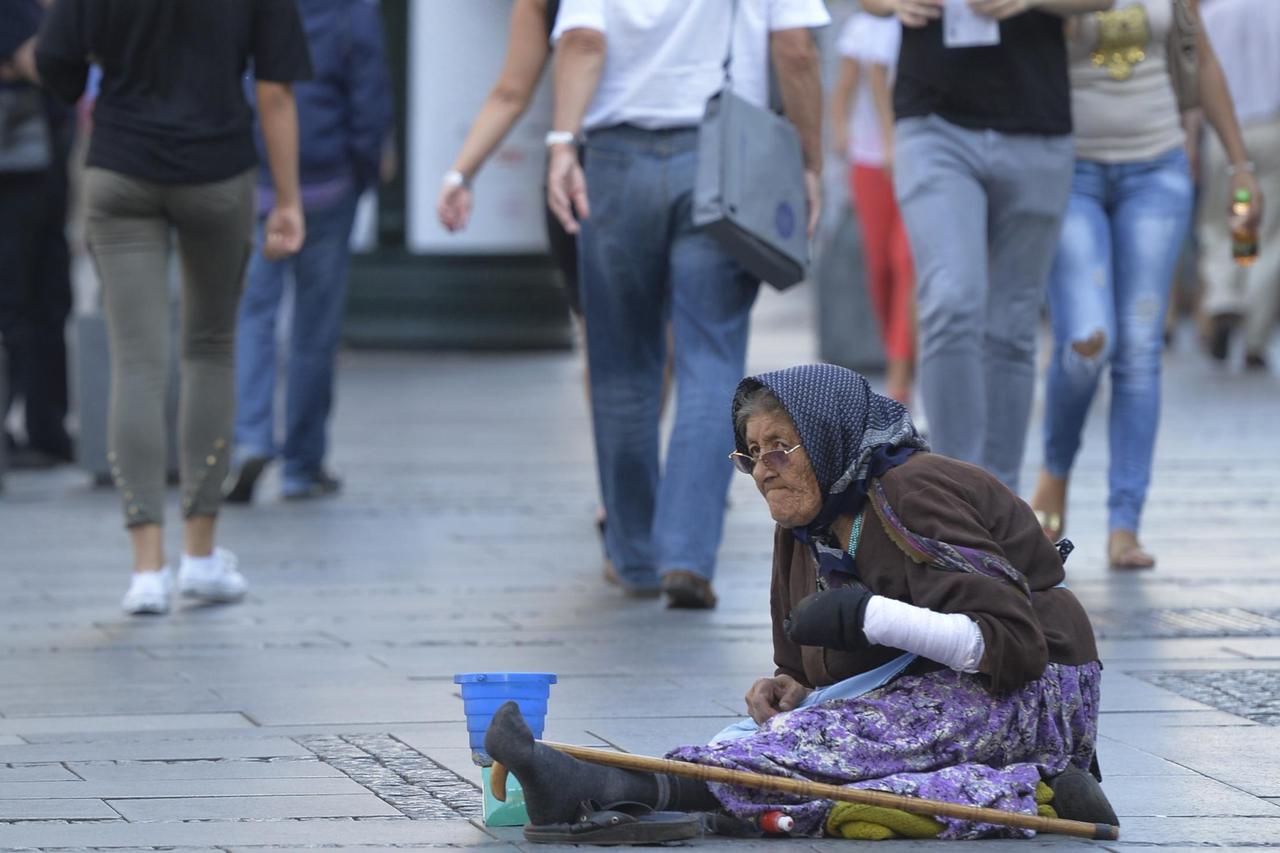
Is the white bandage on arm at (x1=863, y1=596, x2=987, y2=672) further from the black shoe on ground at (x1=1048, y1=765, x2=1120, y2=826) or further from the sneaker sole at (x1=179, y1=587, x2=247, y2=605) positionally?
the sneaker sole at (x1=179, y1=587, x2=247, y2=605)

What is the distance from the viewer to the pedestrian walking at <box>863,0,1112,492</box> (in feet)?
20.6

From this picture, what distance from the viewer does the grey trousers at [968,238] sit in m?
6.29

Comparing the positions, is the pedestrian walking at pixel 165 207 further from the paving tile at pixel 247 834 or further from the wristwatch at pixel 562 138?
the paving tile at pixel 247 834

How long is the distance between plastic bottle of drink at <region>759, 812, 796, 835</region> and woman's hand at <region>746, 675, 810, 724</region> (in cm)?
30

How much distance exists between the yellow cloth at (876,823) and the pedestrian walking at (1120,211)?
2.96 m

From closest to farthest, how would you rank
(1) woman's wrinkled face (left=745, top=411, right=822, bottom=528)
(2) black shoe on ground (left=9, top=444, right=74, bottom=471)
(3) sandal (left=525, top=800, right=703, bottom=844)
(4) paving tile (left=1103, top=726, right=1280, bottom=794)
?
(3) sandal (left=525, top=800, right=703, bottom=844), (1) woman's wrinkled face (left=745, top=411, right=822, bottom=528), (4) paving tile (left=1103, top=726, right=1280, bottom=794), (2) black shoe on ground (left=9, top=444, right=74, bottom=471)

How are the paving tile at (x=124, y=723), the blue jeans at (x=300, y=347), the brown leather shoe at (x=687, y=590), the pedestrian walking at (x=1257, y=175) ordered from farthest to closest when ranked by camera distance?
the pedestrian walking at (x=1257, y=175) → the blue jeans at (x=300, y=347) → the brown leather shoe at (x=687, y=590) → the paving tile at (x=124, y=723)

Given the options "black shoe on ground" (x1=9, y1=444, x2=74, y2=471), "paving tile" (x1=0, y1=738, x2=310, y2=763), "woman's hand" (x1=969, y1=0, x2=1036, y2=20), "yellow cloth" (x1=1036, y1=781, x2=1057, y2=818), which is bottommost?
"black shoe on ground" (x1=9, y1=444, x2=74, y2=471)

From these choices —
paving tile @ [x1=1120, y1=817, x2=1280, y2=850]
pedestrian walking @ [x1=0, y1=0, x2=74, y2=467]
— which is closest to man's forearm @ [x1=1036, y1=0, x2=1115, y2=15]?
paving tile @ [x1=1120, y1=817, x2=1280, y2=850]

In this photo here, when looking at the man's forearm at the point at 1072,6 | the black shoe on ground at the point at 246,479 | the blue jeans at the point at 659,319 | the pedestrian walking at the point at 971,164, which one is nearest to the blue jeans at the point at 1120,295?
the pedestrian walking at the point at 971,164

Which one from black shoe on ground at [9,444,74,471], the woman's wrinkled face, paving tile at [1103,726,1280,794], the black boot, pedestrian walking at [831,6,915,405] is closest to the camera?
the black boot

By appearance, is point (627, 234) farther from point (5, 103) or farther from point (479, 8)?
point (479, 8)

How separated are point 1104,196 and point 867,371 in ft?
21.8

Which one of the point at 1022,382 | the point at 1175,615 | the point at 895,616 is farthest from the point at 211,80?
the point at 895,616
